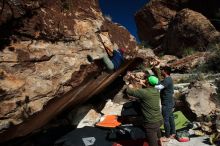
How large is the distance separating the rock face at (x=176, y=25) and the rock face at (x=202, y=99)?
7.15 m

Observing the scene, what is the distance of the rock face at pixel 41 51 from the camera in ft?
13.0

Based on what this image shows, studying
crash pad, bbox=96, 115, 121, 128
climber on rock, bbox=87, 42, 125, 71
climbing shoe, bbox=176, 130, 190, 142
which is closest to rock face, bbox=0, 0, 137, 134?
climber on rock, bbox=87, 42, 125, 71

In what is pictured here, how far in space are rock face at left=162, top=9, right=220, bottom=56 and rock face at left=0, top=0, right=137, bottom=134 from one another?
10.2 m

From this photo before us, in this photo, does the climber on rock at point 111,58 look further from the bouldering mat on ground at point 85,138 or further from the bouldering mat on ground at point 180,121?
the bouldering mat on ground at point 180,121

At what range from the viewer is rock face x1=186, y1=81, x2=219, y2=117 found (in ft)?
23.7

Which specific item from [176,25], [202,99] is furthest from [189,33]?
[202,99]

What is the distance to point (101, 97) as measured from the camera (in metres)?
8.95

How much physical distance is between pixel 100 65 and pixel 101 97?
3.28m

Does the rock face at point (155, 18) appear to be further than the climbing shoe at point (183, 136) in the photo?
Yes

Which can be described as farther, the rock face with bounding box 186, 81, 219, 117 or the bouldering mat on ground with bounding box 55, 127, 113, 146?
the rock face with bounding box 186, 81, 219, 117

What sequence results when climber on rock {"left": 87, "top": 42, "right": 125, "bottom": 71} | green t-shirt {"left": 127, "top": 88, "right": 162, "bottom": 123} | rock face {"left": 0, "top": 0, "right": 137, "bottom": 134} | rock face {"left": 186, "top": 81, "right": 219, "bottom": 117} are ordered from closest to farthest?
1. rock face {"left": 0, "top": 0, "right": 137, "bottom": 134}
2. green t-shirt {"left": 127, "top": 88, "right": 162, "bottom": 123}
3. climber on rock {"left": 87, "top": 42, "right": 125, "bottom": 71}
4. rock face {"left": 186, "top": 81, "right": 219, "bottom": 117}

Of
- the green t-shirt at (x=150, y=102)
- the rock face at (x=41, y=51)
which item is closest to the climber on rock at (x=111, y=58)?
the rock face at (x=41, y=51)

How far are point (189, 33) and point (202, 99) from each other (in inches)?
333

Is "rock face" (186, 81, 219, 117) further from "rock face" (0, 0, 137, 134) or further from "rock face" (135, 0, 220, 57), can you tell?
"rock face" (135, 0, 220, 57)
